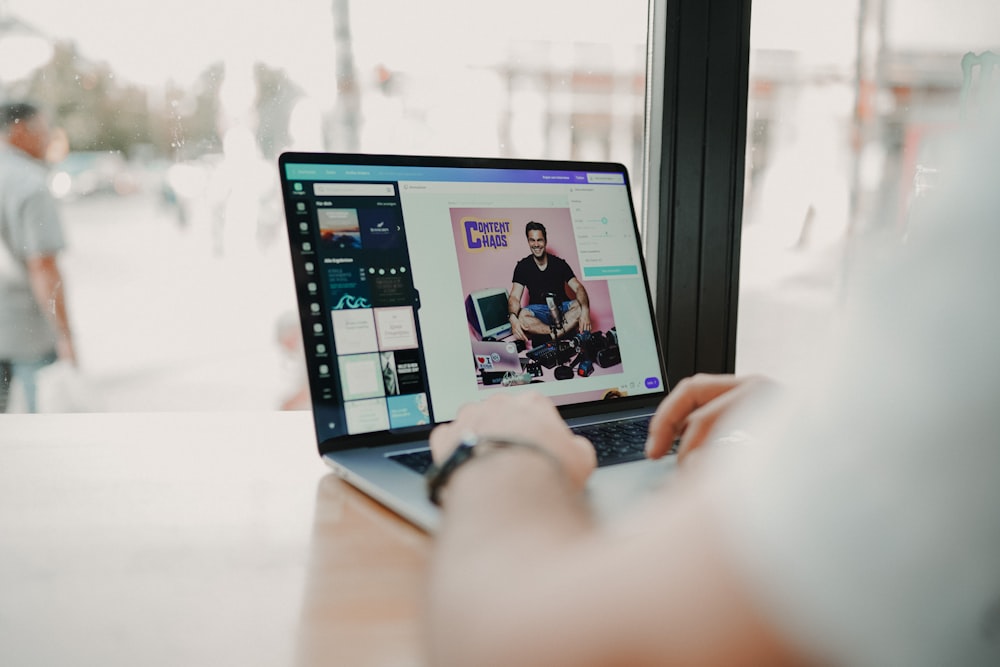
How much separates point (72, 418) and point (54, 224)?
0.44 meters

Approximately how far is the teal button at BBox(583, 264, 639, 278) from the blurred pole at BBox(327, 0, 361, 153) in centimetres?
47

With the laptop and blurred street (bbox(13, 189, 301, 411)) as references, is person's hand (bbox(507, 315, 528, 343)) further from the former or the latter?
blurred street (bbox(13, 189, 301, 411))

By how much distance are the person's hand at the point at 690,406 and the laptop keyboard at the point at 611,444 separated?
4 cm

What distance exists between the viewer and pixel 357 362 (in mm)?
855

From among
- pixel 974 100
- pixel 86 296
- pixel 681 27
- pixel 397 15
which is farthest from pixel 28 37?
pixel 974 100

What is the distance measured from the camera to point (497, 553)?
0.39 m

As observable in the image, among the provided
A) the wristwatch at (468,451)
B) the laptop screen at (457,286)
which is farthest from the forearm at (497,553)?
the laptop screen at (457,286)

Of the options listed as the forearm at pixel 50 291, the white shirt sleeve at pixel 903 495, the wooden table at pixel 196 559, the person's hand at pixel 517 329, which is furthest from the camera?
the forearm at pixel 50 291

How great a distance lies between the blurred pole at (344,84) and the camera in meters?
1.23

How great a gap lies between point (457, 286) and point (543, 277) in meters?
0.13

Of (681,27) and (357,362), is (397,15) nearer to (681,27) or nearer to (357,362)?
Answer: (681,27)

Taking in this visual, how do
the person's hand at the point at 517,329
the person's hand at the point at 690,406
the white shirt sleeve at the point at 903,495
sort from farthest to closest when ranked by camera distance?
the person's hand at the point at 517,329, the person's hand at the point at 690,406, the white shirt sleeve at the point at 903,495

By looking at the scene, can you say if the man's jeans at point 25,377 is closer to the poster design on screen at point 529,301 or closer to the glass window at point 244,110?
the glass window at point 244,110

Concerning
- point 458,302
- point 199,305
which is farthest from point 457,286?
point 199,305
